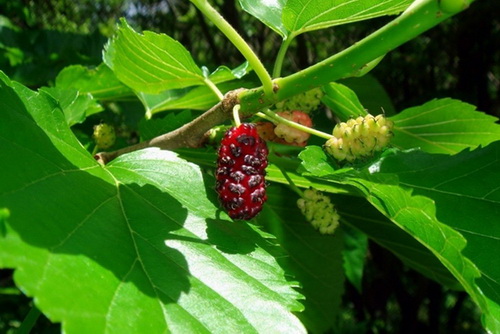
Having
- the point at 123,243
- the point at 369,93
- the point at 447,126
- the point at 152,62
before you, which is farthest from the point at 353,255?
the point at 123,243

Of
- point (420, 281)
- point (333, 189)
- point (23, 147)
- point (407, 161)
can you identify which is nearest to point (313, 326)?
point (333, 189)

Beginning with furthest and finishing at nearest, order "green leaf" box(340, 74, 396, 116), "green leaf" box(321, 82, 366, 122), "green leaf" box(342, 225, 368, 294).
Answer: "green leaf" box(342, 225, 368, 294)
"green leaf" box(340, 74, 396, 116)
"green leaf" box(321, 82, 366, 122)

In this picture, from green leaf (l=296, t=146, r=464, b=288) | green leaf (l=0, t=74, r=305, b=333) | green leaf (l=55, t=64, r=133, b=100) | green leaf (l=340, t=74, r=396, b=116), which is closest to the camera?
green leaf (l=0, t=74, r=305, b=333)

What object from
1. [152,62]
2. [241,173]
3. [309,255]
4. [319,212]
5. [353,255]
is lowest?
[353,255]

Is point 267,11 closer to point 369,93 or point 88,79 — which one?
point 88,79

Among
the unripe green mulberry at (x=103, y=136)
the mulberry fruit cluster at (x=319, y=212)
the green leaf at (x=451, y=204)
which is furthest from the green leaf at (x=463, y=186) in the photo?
the unripe green mulberry at (x=103, y=136)

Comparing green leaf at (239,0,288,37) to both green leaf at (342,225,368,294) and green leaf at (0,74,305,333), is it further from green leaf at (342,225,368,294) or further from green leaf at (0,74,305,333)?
green leaf at (342,225,368,294)

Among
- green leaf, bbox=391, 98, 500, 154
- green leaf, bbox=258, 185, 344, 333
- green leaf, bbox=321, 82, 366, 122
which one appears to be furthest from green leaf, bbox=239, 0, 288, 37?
green leaf, bbox=258, 185, 344, 333
